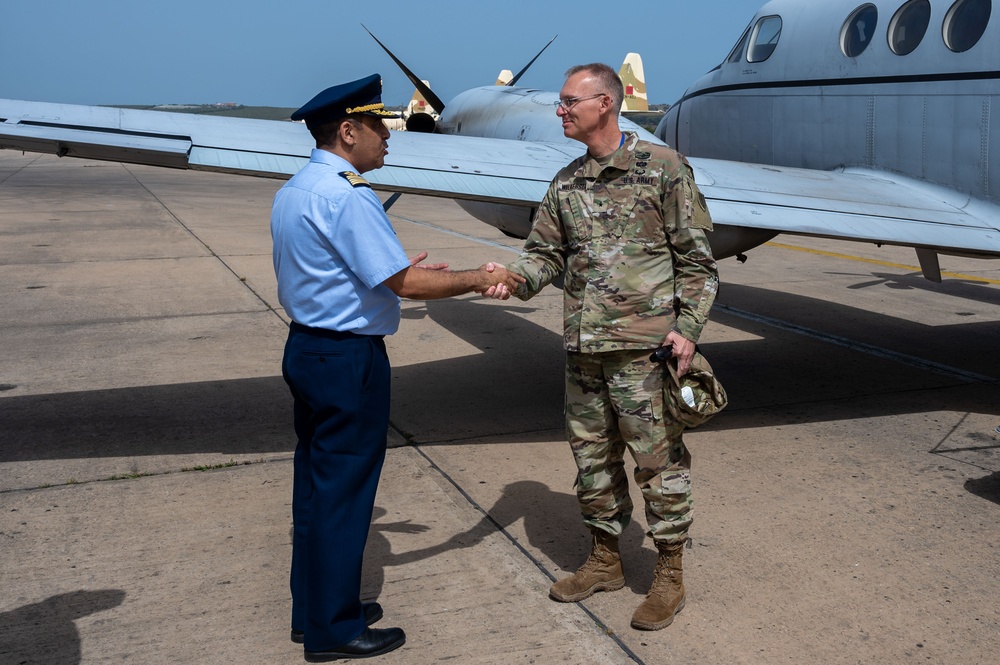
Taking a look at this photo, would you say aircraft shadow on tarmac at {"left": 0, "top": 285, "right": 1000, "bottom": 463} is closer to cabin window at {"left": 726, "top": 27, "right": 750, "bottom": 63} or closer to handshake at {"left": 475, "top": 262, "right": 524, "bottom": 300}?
handshake at {"left": 475, "top": 262, "right": 524, "bottom": 300}

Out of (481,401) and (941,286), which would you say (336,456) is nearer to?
(481,401)

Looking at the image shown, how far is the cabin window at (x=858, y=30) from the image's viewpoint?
7.71m

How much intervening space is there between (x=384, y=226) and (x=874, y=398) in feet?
16.0

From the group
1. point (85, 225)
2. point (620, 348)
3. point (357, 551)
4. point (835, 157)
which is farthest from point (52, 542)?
point (85, 225)

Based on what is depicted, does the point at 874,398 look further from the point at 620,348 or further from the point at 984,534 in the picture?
the point at 620,348

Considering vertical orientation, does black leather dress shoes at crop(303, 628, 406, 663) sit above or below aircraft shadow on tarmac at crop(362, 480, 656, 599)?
above

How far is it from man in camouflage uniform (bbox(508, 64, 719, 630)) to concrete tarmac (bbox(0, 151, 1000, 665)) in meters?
0.37

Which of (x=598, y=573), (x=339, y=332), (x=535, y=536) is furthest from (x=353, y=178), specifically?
(x=535, y=536)

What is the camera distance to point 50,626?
3.94 meters

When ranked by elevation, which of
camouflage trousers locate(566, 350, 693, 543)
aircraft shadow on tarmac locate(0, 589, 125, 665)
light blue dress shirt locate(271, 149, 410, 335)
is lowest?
aircraft shadow on tarmac locate(0, 589, 125, 665)

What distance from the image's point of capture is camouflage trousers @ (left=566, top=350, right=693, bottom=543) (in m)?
4.05

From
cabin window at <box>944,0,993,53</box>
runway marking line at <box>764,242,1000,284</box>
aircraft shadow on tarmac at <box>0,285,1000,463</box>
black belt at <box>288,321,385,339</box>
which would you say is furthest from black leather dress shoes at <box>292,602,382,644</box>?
runway marking line at <box>764,242,1000,284</box>

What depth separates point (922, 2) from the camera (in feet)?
24.0

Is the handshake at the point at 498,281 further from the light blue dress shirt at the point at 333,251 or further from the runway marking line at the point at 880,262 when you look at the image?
the runway marking line at the point at 880,262
